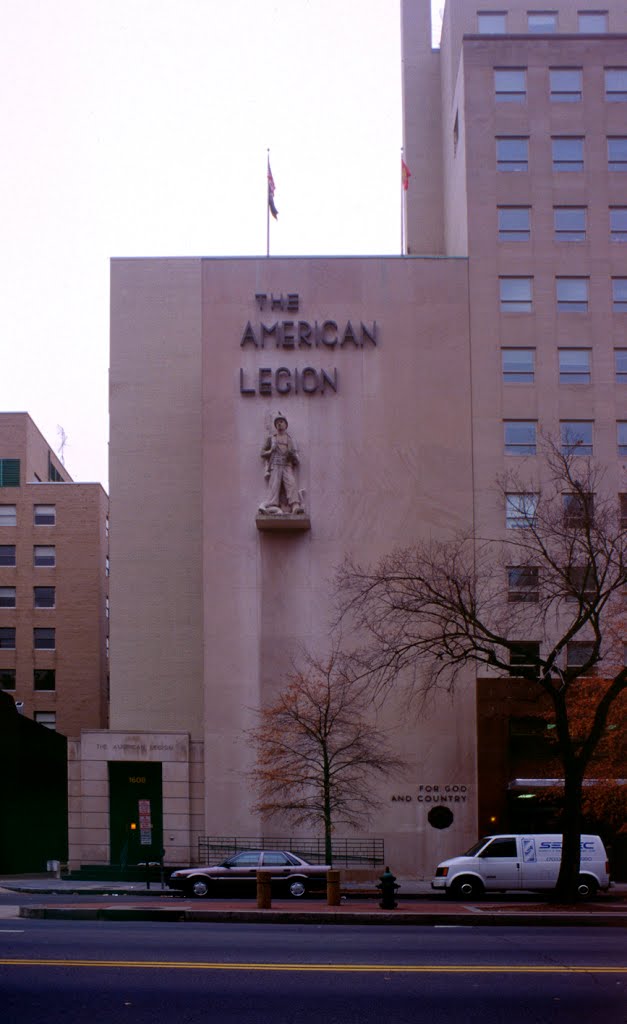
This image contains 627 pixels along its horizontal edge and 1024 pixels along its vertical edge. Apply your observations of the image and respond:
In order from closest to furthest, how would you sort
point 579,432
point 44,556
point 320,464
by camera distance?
point 320,464 < point 579,432 < point 44,556

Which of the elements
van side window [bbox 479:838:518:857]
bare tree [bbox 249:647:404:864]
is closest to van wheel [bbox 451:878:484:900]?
van side window [bbox 479:838:518:857]

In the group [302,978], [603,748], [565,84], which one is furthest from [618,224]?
[302,978]

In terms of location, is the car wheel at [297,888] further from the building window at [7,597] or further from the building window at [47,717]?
the building window at [7,597]

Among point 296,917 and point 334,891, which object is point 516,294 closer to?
point 334,891

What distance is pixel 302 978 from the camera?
1575 cm

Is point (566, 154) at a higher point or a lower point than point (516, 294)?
higher

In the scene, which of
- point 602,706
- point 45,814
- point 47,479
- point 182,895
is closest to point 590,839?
point 602,706

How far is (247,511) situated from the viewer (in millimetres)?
48844

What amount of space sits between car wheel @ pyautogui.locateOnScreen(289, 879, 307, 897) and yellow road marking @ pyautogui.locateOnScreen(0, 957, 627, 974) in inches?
686

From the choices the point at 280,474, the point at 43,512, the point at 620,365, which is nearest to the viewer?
the point at 280,474

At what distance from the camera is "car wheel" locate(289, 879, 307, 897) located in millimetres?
33906

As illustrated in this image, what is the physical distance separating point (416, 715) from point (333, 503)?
860cm

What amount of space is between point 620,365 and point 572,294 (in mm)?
3403

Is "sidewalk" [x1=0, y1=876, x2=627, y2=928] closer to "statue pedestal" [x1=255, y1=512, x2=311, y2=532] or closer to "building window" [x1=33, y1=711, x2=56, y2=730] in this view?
"statue pedestal" [x1=255, y1=512, x2=311, y2=532]
